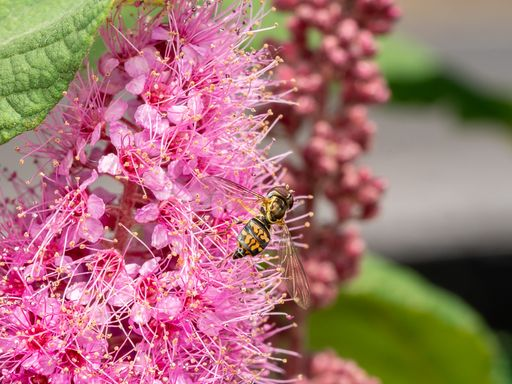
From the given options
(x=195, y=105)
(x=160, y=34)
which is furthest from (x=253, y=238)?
(x=160, y=34)

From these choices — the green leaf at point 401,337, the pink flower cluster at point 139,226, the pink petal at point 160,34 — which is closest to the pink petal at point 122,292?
the pink flower cluster at point 139,226

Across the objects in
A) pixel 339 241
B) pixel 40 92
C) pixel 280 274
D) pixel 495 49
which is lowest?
pixel 495 49

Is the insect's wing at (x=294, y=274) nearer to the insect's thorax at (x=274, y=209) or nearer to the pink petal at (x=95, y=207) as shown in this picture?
the insect's thorax at (x=274, y=209)

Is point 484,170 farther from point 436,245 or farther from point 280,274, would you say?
point 280,274

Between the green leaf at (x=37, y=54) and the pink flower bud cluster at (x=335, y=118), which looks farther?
the pink flower bud cluster at (x=335, y=118)

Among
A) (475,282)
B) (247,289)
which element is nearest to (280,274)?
(247,289)

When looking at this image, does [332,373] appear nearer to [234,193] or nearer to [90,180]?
[234,193]

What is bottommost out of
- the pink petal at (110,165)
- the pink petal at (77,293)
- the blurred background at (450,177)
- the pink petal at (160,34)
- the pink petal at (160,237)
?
the blurred background at (450,177)

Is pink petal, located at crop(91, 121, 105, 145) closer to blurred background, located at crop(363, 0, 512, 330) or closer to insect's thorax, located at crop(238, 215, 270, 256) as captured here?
insect's thorax, located at crop(238, 215, 270, 256)
